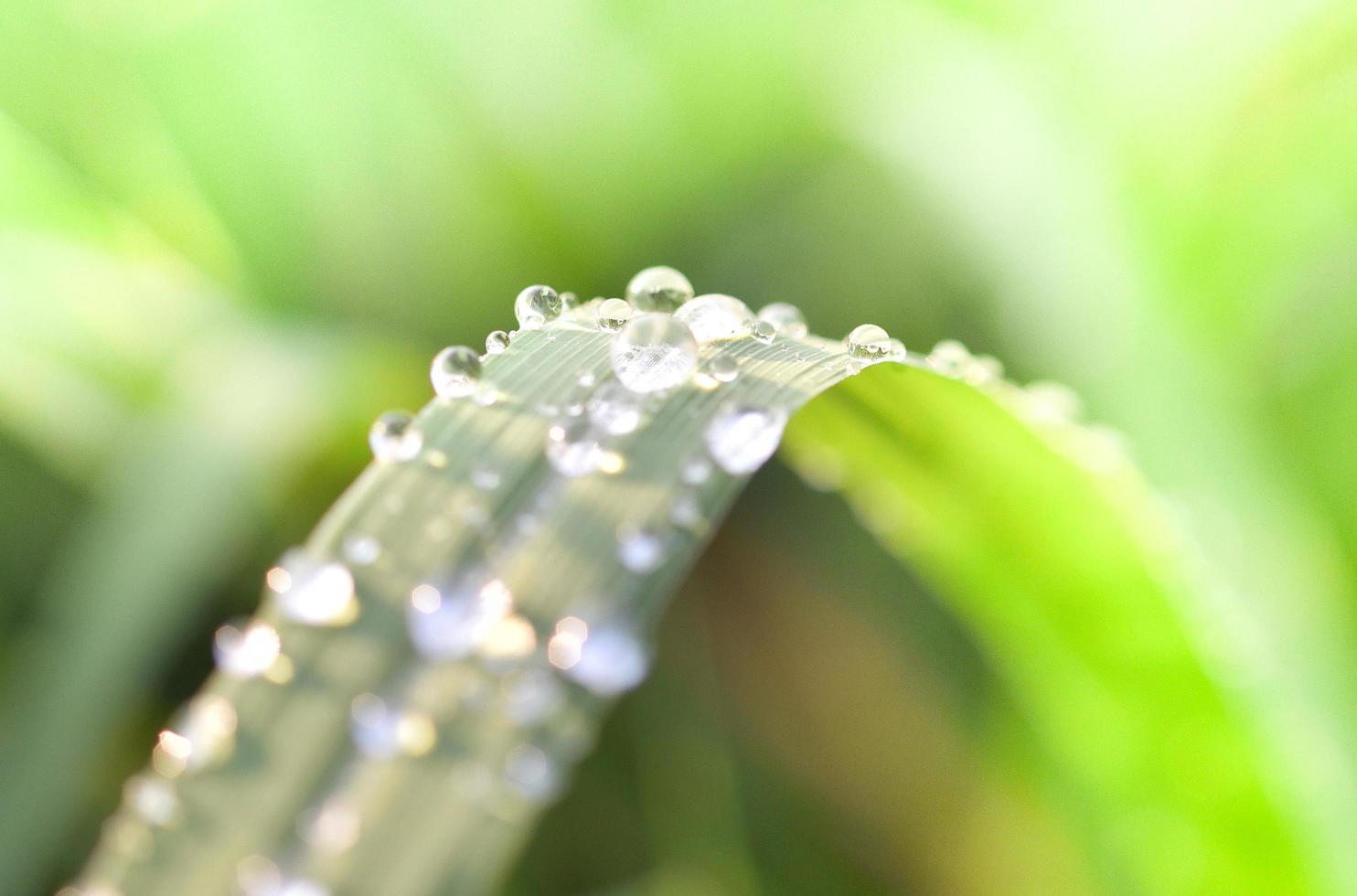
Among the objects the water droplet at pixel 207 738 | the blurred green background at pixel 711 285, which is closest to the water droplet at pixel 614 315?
the water droplet at pixel 207 738

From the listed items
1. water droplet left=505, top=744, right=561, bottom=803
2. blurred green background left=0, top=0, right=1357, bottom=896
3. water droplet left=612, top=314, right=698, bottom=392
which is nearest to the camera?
water droplet left=505, top=744, right=561, bottom=803

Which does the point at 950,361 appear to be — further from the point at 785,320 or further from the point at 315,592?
the point at 315,592

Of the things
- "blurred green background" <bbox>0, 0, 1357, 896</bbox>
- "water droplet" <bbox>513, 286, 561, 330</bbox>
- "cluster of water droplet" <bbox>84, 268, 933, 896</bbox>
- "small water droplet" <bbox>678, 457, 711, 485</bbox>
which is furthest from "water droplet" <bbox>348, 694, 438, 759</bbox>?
"blurred green background" <bbox>0, 0, 1357, 896</bbox>

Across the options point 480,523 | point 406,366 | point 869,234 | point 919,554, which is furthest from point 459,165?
point 480,523

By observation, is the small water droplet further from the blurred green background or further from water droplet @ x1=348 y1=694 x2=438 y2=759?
the blurred green background

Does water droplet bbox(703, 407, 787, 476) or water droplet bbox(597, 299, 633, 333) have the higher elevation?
water droplet bbox(597, 299, 633, 333)
